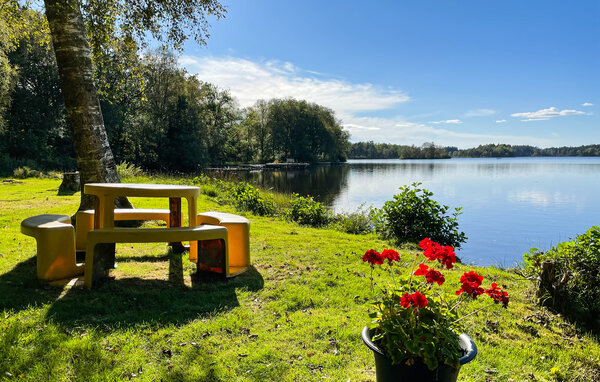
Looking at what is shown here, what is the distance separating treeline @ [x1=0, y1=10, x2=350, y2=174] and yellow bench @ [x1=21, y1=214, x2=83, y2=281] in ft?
14.6

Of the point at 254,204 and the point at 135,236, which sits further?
the point at 254,204

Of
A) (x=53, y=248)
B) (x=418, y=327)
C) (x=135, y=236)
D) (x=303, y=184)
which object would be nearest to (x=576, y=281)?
(x=418, y=327)

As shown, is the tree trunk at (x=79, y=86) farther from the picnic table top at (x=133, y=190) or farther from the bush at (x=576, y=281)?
the bush at (x=576, y=281)

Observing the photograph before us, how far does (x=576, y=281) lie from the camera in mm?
4141

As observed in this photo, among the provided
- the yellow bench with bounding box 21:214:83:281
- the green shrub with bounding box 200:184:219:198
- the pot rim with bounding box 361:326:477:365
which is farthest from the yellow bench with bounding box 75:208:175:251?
the green shrub with bounding box 200:184:219:198

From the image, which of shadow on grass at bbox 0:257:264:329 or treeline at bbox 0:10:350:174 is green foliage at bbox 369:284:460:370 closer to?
shadow on grass at bbox 0:257:264:329

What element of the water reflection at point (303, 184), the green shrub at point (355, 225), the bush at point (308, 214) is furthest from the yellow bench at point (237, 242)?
the water reflection at point (303, 184)

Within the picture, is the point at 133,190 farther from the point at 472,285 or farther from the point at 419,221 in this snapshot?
the point at 419,221

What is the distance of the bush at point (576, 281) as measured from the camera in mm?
4027

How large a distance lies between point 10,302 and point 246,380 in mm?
2580

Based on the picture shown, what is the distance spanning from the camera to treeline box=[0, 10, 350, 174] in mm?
20384

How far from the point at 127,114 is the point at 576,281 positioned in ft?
115

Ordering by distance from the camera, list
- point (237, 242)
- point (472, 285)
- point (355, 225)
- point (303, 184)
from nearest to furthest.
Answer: point (472, 285) < point (237, 242) < point (355, 225) < point (303, 184)

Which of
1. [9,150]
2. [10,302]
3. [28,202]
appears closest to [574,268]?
[10,302]
